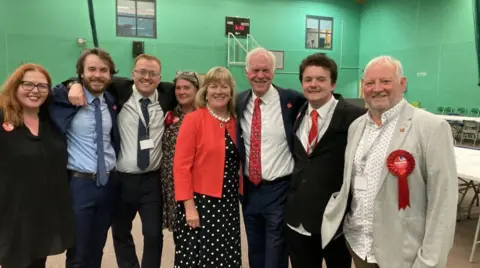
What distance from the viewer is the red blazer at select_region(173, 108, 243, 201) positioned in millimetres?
2105

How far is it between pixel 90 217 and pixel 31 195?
0.43 metres

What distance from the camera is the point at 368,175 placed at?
1612 millimetres

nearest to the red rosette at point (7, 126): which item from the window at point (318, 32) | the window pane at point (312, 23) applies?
the window at point (318, 32)

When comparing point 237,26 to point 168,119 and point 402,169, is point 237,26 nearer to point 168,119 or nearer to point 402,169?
point 168,119

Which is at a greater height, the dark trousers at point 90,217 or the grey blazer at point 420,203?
the grey blazer at point 420,203

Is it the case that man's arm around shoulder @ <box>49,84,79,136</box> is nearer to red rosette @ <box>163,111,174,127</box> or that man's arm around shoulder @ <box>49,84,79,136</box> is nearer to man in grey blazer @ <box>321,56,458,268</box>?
red rosette @ <box>163,111,174,127</box>

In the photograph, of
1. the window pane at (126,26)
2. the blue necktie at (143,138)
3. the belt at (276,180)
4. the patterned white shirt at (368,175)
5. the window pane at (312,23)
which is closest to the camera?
the patterned white shirt at (368,175)

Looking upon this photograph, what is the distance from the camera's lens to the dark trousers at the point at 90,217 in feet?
7.02

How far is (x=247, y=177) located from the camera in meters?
2.23

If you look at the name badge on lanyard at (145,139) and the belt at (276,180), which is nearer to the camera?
the belt at (276,180)

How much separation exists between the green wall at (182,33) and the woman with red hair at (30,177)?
10.4 meters

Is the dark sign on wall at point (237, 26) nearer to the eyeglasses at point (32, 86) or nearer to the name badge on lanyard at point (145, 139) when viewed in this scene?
the name badge on lanyard at point (145, 139)

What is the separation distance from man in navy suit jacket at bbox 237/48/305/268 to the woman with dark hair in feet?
1.58

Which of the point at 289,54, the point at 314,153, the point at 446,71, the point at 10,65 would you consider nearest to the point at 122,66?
the point at 10,65
